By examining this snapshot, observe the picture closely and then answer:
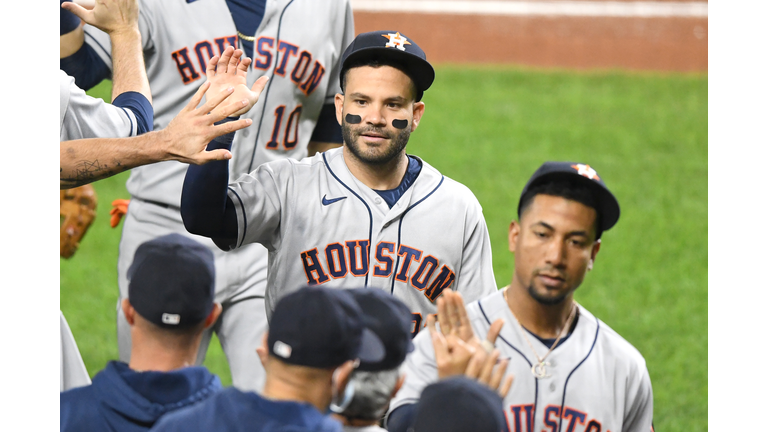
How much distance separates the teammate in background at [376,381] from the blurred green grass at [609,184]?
3899 mm

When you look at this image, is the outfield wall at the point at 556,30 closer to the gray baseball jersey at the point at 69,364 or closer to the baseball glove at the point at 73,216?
the baseball glove at the point at 73,216

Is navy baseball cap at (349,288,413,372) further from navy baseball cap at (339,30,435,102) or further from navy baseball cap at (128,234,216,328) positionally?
navy baseball cap at (339,30,435,102)

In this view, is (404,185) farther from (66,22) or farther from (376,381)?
(66,22)

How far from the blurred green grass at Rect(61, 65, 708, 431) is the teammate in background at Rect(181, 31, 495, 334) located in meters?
3.12

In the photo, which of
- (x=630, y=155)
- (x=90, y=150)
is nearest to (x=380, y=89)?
(x=90, y=150)

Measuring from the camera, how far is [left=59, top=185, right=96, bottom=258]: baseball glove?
4.20 m

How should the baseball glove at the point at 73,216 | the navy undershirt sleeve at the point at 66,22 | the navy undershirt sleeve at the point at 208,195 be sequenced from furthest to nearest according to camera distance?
the baseball glove at the point at 73,216 → the navy undershirt sleeve at the point at 66,22 → the navy undershirt sleeve at the point at 208,195

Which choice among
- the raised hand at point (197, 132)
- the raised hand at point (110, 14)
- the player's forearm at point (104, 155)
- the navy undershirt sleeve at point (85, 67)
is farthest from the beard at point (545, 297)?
the navy undershirt sleeve at point (85, 67)

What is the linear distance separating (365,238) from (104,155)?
91 cm

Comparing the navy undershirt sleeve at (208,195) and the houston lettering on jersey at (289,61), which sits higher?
the houston lettering on jersey at (289,61)

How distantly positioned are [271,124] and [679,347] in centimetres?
470

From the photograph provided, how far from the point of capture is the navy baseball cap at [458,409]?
2068mm

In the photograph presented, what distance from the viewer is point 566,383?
2.77 m

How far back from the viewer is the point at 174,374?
7.77 feet
